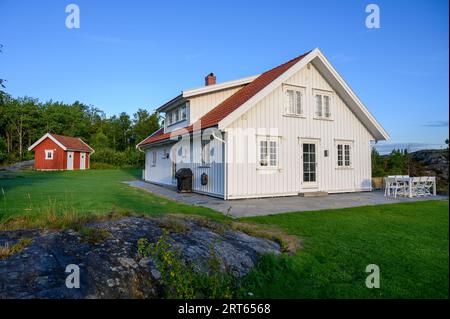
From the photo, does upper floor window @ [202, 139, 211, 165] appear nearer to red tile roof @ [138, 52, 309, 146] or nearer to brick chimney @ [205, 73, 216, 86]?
red tile roof @ [138, 52, 309, 146]

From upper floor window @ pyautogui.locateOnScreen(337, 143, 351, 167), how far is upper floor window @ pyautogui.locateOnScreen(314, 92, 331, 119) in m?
1.70

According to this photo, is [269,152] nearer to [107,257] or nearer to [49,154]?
[107,257]

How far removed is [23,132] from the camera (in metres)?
35.4

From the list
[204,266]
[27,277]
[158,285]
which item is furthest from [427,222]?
[27,277]

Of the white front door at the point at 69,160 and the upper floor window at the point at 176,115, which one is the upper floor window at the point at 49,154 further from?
the upper floor window at the point at 176,115

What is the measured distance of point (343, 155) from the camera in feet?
47.7

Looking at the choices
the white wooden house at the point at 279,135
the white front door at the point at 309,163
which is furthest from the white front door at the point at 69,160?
the white front door at the point at 309,163

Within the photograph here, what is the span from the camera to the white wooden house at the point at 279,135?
11773 millimetres

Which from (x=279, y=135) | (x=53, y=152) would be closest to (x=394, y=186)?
(x=279, y=135)

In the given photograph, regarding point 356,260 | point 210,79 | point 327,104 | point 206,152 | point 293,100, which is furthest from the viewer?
point 210,79

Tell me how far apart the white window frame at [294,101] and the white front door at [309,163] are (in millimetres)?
1449

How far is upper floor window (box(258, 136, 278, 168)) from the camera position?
39.9ft

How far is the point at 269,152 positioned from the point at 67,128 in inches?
1516
